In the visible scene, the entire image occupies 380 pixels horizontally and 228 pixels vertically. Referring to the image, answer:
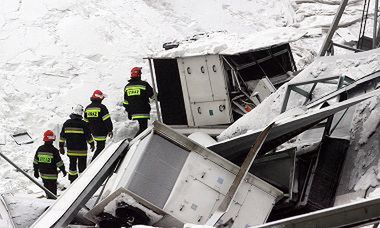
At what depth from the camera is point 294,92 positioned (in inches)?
290

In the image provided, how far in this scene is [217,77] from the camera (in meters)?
9.87

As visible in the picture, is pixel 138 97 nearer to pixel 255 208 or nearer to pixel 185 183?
pixel 185 183

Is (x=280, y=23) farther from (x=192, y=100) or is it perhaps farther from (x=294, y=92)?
(x=294, y=92)

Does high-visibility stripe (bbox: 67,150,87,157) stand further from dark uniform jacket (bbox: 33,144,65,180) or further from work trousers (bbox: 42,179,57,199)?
work trousers (bbox: 42,179,57,199)

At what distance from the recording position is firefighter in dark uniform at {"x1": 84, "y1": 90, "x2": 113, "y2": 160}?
33.0ft

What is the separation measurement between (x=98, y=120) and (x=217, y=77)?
6.44 feet

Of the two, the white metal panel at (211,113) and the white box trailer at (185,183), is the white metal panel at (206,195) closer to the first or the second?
the white box trailer at (185,183)

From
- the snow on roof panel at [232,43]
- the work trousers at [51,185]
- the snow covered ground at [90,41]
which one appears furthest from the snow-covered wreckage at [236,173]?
the snow covered ground at [90,41]

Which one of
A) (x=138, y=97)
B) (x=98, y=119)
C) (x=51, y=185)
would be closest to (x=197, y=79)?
(x=138, y=97)

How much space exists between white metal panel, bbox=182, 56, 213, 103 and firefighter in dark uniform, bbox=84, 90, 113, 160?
1356 millimetres

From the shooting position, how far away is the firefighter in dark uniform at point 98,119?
33.0 ft

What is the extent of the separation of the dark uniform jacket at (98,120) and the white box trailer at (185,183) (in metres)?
4.22

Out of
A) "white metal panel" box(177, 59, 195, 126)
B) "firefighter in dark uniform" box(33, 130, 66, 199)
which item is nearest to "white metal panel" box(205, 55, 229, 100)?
"white metal panel" box(177, 59, 195, 126)

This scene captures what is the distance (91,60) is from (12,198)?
22.6 feet
